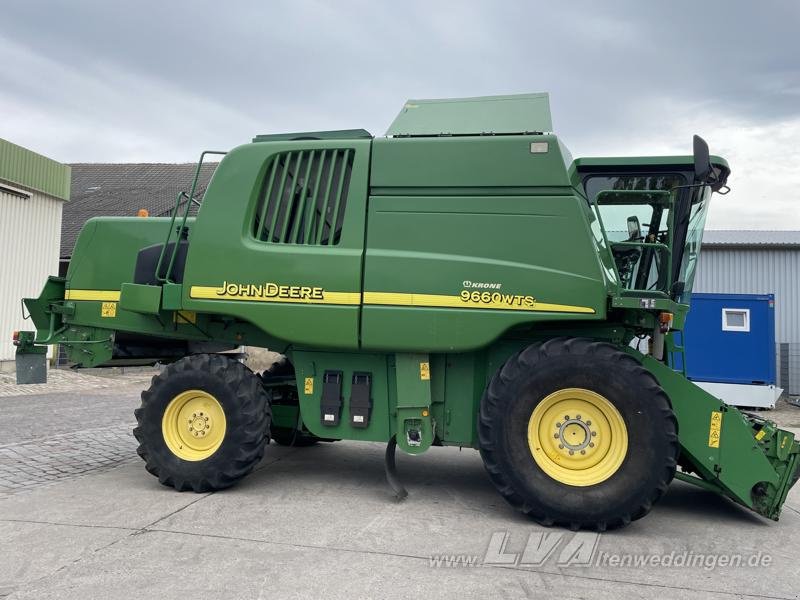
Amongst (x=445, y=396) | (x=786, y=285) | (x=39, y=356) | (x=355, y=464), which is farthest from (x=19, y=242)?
(x=786, y=285)

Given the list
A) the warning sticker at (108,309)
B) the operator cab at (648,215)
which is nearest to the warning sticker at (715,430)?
the operator cab at (648,215)

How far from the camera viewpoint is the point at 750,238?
19031mm

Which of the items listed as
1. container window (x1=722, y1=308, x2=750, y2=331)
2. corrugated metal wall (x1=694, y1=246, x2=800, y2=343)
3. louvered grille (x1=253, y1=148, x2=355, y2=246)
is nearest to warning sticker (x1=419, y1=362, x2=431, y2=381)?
louvered grille (x1=253, y1=148, x2=355, y2=246)

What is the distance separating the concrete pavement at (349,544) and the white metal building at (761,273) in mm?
13071

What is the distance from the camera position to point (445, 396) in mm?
5422

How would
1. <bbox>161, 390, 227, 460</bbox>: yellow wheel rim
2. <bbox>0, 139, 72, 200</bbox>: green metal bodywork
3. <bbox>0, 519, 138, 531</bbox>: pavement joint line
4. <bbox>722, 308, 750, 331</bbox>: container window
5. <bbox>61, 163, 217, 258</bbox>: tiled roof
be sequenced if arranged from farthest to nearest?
<bbox>61, 163, 217, 258</bbox>: tiled roof, <bbox>0, 139, 72, 200</bbox>: green metal bodywork, <bbox>722, 308, 750, 331</bbox>: container window, <bbox>161, 390, 227, 460</bbox>: yellow wheel rim, <bbox>0, 519, 138, 531</bbox>: pavement joint line

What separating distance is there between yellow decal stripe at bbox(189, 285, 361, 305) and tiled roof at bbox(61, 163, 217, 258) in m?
15.3

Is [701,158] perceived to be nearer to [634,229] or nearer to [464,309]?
[634,229]

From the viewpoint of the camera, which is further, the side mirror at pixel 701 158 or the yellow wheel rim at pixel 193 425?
the yellow wheel rim at pixel 193 425

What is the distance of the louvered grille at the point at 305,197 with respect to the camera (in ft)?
18.0

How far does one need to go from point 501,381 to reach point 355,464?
2.59m

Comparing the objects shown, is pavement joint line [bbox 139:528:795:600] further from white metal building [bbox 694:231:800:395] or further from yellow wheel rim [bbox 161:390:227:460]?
white metal building [bbox 694:231:800:395]

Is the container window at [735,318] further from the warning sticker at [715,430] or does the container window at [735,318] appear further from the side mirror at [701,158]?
the side mirror at [701,158]

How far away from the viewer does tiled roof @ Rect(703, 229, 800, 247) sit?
700 inches
